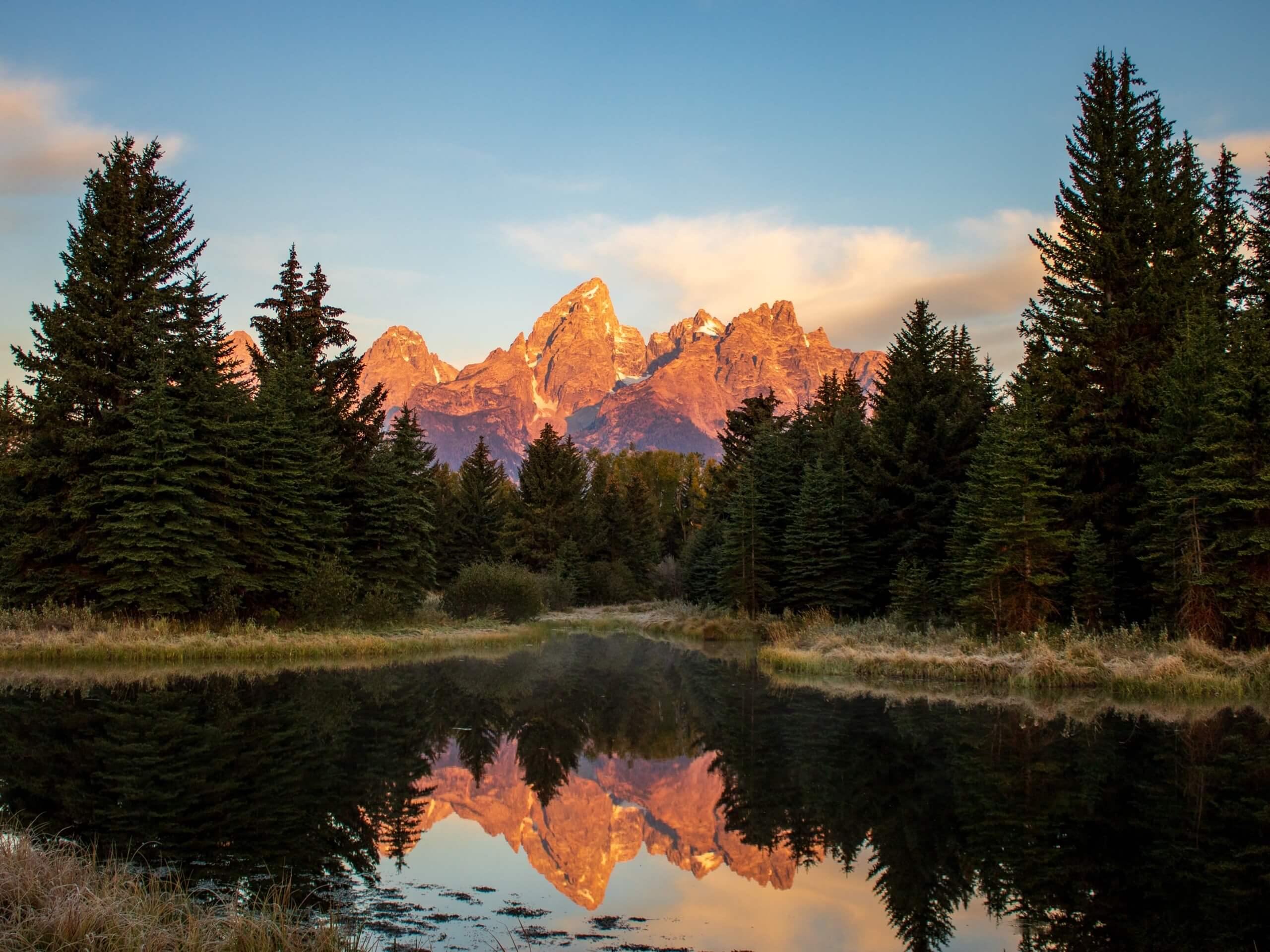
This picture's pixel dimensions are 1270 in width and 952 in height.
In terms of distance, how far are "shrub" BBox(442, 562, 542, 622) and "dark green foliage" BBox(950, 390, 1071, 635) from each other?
24.6 m

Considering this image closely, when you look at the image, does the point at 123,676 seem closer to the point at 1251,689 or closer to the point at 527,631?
the point at 527,631

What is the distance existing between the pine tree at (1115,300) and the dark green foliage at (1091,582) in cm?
107

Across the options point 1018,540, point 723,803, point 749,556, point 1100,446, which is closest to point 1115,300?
point 1100,446

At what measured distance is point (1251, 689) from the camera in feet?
66.3

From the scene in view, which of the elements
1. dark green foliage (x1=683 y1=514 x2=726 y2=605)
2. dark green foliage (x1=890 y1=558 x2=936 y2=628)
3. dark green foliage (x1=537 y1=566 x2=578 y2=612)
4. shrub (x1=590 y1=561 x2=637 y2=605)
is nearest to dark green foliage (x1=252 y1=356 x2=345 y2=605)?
dark green foliage (x1=890 y1=558 x2=936 y2=628)

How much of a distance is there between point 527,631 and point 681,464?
9411 cm

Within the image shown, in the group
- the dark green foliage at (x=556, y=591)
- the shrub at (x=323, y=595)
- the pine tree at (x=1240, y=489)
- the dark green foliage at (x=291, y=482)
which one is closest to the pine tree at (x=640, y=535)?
the dark green foliage at (x=556, y=591)

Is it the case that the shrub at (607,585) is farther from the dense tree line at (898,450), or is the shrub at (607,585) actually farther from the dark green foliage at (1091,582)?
the dark green foliage at (1091,582)

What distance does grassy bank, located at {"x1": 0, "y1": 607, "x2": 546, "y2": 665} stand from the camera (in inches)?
963

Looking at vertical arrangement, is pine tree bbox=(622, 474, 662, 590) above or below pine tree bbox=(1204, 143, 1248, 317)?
below

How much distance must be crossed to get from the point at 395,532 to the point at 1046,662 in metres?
28.1

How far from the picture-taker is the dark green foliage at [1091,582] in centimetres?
2708

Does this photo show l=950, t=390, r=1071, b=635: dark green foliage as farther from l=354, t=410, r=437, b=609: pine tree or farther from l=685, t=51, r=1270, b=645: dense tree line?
l=354, t=410, r=437, b=609: pine tree

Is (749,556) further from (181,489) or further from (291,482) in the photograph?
(181,489)
